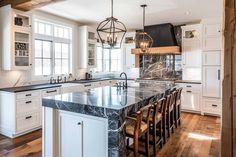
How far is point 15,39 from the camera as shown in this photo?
3939 mm

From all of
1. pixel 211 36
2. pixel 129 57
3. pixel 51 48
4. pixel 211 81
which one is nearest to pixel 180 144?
pixel 211 81

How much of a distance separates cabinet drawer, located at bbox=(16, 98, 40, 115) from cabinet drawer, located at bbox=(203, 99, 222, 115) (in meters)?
4.50

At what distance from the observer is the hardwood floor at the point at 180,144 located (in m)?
3.09

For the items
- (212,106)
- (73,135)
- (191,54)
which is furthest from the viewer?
(191,54)

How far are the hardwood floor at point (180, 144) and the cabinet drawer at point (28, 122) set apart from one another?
155mm

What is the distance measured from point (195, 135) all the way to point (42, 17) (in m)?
4.59

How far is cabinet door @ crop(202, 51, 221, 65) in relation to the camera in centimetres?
523

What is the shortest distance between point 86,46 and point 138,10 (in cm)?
208

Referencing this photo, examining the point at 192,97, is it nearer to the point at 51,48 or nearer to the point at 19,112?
the point at 51,48

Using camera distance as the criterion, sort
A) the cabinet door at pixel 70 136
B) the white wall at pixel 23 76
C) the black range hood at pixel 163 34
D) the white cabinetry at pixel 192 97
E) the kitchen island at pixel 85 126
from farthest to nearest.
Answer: the black range hood at pixel 163 34, the white cabinetry at pixel 192 97, the white wall at pixel 23 76, the cabinet door at pixel 70 136, the kitchen island at pixel 85 126

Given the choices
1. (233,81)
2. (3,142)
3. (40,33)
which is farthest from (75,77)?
(233,81)

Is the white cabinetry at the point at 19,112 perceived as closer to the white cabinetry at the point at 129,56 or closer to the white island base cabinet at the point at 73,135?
the white island base cabinet at the point at 73,135

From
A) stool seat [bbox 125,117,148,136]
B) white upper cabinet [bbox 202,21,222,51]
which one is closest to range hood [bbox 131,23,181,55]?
white upper cabinet [bbox 202,21,222,51]

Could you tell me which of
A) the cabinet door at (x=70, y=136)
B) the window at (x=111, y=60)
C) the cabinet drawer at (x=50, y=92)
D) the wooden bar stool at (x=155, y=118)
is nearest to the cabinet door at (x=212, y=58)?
the wooden bar stool at (x=155, y=118)
